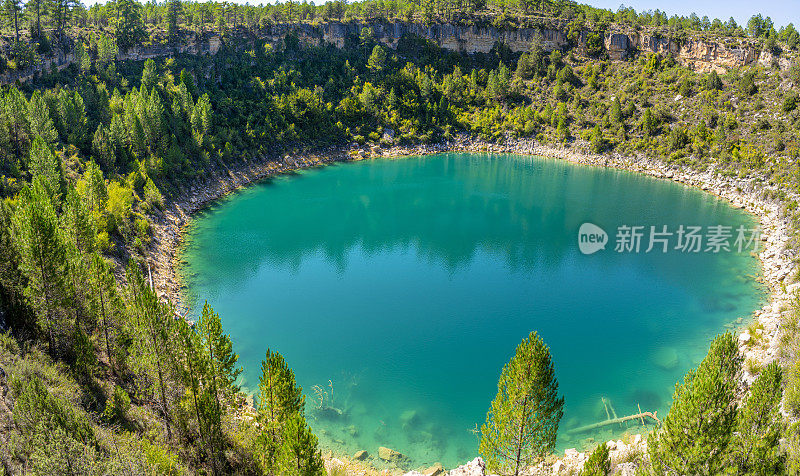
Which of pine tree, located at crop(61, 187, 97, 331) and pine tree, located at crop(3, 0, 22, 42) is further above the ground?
pine tree, located at crop(3, 0, 22, 42)

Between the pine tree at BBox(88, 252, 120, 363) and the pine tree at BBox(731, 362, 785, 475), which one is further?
the pine tree at BBox(88, 252, 120, 363)

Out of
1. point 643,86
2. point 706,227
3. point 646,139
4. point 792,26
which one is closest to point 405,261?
point 706,227

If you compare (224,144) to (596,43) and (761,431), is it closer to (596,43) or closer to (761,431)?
(761,431)

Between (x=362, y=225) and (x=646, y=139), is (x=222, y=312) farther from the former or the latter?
(x=646, y=139)

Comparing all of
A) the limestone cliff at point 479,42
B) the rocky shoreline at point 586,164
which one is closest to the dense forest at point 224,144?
the limestone cliff at point 479,42

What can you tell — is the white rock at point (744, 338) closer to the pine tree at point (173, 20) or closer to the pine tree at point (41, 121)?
the pine tree at point (41, 121)

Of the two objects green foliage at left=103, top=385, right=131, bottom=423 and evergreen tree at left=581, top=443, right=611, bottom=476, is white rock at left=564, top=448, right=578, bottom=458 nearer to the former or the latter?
evergreen tree at left=581, top=443, right=611, bottom=476

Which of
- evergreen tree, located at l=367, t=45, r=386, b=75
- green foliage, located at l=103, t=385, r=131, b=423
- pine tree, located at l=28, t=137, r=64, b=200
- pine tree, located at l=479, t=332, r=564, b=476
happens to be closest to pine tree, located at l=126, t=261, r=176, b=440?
green foliage, located at l=103, t=385, r=131, b=423
